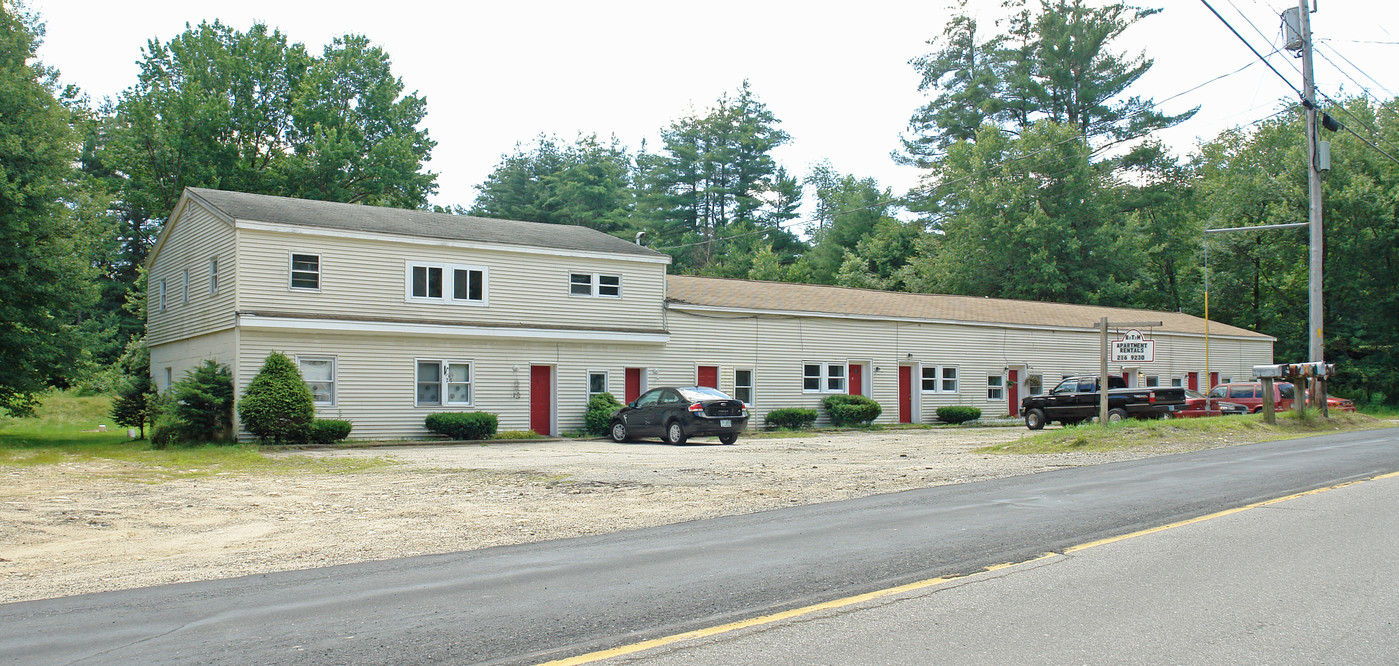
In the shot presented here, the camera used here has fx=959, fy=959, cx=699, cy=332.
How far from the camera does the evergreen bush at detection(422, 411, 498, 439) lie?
82.7 ft

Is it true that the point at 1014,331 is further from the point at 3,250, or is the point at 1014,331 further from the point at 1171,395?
the point at 3,250

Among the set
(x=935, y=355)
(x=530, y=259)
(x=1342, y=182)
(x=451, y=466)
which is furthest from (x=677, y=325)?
(x=1342, y=182)

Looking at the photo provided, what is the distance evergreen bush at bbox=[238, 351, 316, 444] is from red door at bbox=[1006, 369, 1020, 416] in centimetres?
2666

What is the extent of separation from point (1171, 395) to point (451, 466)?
21.4m

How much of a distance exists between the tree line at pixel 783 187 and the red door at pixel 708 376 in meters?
17.7

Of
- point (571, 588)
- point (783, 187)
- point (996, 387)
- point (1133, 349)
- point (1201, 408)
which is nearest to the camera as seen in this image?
point (571, 588)

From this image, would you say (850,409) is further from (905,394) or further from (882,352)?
(905,394)

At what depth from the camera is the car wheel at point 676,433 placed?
950 inches

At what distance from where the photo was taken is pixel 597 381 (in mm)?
28984

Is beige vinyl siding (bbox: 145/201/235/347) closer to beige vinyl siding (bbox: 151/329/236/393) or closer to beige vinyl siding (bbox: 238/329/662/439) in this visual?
beige vinyl siding (bbox: 151/329/236/393)

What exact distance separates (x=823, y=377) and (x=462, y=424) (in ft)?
43.6

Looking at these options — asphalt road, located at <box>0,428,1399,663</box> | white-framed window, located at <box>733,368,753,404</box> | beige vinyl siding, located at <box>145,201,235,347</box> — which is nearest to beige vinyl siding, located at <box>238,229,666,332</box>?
beige vinyl siding, located at <box>145,201,235,347</box>

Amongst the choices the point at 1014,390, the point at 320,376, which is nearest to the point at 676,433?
the point at 320,376

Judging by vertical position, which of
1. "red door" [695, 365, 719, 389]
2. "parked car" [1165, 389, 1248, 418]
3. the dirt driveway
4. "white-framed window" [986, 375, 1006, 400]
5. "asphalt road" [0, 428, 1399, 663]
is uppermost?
"red door" [695, 365, 719, 389]
